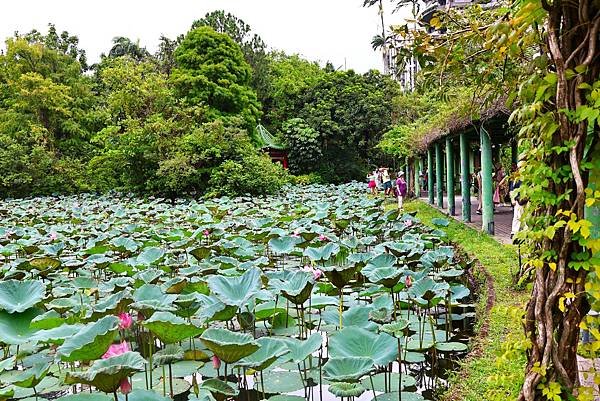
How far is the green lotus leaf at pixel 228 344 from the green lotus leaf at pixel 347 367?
39cm

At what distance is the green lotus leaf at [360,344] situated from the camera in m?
2.77

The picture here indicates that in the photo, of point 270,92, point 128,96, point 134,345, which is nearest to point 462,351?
point 134,345

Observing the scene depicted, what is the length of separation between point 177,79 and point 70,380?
21349 millimetres

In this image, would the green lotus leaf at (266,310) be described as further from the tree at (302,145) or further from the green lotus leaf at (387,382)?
the tree at (302,145)

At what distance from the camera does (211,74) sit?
76.0 feet

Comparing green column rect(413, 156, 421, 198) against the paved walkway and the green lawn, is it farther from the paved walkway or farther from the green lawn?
the green lawn

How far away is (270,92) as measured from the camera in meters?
33.1

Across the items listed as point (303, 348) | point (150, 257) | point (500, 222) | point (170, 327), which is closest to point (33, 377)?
point (170, 327)

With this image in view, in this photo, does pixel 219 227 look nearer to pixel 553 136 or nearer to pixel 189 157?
pixel 553 136

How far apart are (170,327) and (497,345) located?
86.8 inches

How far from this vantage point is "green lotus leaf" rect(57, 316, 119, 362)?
242 cm

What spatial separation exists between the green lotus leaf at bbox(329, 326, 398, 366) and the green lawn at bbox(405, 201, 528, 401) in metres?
0.51

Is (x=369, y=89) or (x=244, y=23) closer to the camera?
(x=369, y=89)

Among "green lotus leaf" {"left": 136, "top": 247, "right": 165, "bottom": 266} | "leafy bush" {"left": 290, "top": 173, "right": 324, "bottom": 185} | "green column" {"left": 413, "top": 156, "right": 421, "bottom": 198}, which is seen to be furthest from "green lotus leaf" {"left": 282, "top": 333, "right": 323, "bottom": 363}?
"leafy bush" {"left": 290, "top": 173, "right": 324, "bottom": 185}
